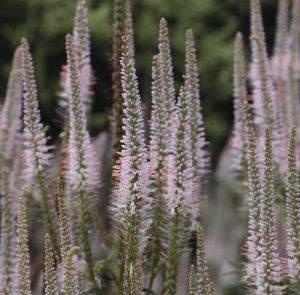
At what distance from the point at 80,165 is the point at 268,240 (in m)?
0.92

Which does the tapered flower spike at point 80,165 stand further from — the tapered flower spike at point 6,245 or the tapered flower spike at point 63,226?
the tapered flower spike at point 63,226

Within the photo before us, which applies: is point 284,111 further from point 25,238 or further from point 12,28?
point 12,28

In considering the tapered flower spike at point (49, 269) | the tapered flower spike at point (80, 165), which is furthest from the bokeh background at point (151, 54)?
the tapered flower spike at point (49, 269)

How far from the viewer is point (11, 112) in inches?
156

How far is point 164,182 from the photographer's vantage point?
10.3ft

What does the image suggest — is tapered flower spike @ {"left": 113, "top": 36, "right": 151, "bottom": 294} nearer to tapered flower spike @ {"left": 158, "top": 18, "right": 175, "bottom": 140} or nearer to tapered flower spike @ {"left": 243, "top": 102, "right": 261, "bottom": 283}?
tapered flower spike @ {"left": 243, "top": 102, "right": 261, "bottom": 283}

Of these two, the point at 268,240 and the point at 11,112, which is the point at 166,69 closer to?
the point at 268,240

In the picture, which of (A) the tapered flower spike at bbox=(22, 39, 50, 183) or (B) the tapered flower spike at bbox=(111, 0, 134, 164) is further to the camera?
(B) the tapered flower spike at bbox=(111, 0, 134, 164)

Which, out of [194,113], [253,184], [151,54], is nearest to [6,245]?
[194,113]

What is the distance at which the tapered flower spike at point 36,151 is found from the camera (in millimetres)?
3143

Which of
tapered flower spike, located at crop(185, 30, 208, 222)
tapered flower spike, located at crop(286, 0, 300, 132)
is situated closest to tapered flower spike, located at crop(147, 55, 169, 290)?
tapered flower spike, located at crop(185, 30, 208, 222)

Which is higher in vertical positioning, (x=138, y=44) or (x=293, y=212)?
(x=138, y=44)

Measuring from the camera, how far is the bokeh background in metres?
7.03

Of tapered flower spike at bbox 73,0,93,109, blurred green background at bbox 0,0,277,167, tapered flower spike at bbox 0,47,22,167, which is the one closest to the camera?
tapered flower spike at bbox 73,0,93,109
